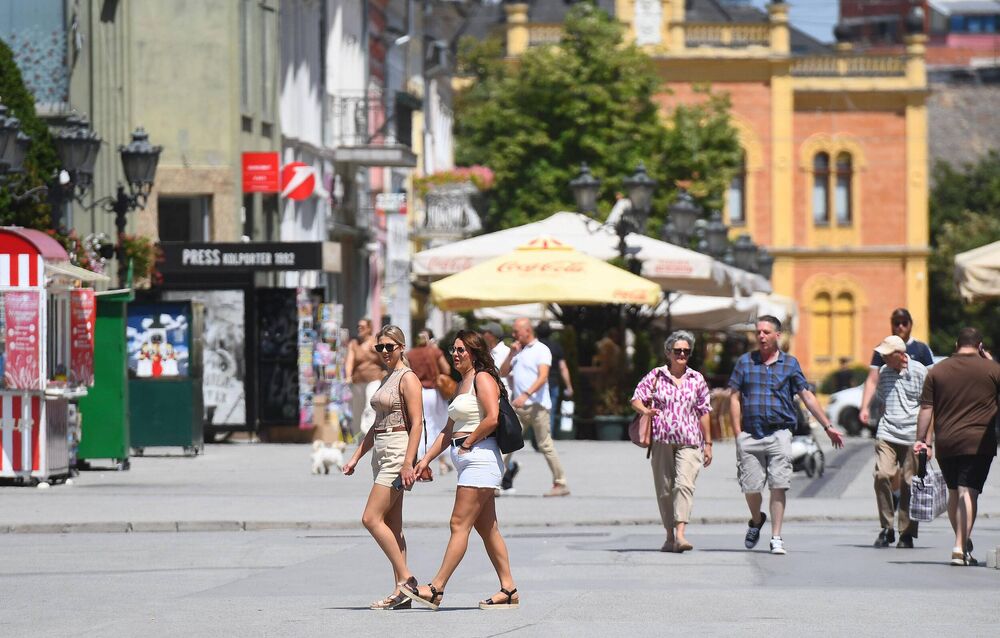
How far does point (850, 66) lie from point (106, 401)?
5745 cm

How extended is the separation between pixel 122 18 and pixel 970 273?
13.5 meters

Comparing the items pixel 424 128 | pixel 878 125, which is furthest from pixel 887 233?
pixel 424 128

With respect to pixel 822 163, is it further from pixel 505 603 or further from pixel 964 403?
pixel 505 603

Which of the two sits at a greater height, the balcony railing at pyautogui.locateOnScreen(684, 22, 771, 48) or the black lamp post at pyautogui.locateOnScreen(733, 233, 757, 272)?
the balcony railing at pyautogui.locateOnScreen(684, 22, 771, 48)

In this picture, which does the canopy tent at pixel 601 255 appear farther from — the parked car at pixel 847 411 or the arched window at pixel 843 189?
the arched window at pixel 843 189

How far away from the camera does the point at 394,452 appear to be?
12477 mm

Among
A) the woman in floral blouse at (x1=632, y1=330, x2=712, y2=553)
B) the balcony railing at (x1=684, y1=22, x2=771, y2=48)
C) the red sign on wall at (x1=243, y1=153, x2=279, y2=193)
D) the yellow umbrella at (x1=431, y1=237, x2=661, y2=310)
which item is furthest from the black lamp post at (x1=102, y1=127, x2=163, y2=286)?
the balcony railing at (x1=684, y1=22, x2=771, y2=48)

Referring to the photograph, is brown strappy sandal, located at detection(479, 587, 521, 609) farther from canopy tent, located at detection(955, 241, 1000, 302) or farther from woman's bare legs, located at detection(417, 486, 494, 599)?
canopy tent, located at detection(955, 241, 1000, 302)

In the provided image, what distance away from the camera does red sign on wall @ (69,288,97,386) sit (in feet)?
74.9

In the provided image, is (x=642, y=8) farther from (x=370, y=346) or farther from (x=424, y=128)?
(x=370, y=346)


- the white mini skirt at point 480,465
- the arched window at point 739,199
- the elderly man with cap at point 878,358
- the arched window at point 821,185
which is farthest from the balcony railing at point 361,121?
→ the arched window at point 821,185

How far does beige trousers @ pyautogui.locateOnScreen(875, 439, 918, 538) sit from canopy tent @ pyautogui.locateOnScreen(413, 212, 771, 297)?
49.5ft

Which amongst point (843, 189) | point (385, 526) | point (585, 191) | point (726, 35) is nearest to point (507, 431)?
point (385, 526)

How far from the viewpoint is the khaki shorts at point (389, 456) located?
1245cm
